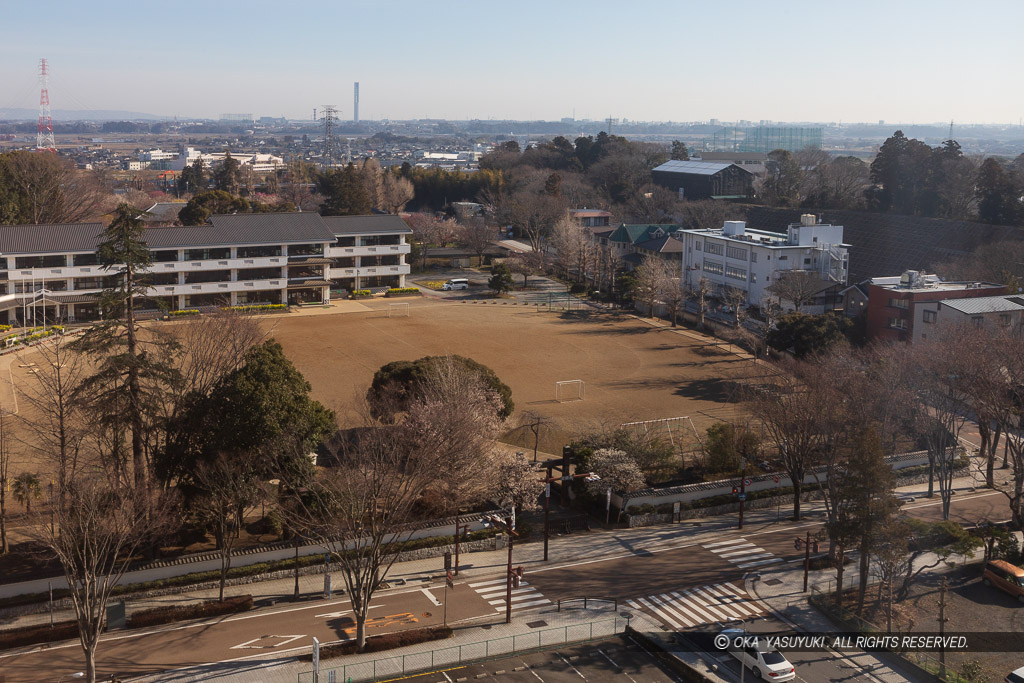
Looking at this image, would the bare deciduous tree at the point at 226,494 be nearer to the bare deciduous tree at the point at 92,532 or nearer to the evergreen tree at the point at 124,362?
the bare deciduous tree at the point at 92,532

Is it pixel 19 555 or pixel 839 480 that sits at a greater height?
pixel 839 480

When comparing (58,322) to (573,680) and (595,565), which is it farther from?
(573,680)

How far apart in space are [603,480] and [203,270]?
23462 mm

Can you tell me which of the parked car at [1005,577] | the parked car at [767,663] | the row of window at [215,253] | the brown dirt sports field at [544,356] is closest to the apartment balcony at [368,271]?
the row of window at [215,253]

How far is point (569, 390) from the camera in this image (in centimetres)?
2433

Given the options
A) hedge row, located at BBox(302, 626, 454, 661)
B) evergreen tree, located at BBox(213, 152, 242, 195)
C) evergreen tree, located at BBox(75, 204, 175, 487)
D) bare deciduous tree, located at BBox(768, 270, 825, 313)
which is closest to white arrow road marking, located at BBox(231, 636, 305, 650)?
hedge row, located at BBox(302, 626, 454, 661)

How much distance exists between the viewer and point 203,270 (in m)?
34.8

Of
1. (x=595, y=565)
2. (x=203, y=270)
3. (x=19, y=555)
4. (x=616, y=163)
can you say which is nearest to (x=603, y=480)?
(x=595, y=565)

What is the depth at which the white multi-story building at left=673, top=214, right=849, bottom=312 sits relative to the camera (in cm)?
3481

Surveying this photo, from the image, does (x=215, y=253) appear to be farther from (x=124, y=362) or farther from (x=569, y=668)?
(x=569, y=668)

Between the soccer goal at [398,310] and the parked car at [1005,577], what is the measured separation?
24042 millimetres

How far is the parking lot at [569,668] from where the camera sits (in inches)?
444

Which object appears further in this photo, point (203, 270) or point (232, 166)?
point (232, 166)

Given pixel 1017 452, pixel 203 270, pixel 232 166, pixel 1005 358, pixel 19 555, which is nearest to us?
pixel 19 555
